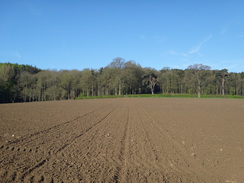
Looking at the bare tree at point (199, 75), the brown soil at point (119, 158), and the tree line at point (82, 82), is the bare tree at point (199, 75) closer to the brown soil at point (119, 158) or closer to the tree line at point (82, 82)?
the tree line at point (82, 82)

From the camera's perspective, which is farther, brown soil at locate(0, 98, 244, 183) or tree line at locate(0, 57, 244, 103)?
tree line at locate(0, 57, 244, 103)

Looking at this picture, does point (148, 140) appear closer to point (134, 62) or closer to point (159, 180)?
point (159, 180)

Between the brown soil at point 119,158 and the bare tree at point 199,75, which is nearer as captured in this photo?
the brown soil at point 119,158

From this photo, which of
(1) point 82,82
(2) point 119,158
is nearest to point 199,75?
(1) point 82,82

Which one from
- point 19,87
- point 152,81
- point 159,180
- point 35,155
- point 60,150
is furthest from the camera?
point 152,81

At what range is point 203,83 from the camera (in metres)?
85.2

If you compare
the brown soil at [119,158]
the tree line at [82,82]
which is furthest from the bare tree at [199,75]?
the brown soil at [119,158]

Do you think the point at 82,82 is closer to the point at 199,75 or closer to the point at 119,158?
the point at 199,75

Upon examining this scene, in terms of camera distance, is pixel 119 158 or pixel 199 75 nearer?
pixel 119 158

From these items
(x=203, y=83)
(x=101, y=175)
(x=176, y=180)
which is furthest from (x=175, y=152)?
(x=203, y=83)

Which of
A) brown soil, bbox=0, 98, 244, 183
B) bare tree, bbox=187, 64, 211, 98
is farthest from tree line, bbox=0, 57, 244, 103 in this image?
brown soil, bbox=0, 98, 244, 183

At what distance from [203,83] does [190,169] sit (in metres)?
86.7

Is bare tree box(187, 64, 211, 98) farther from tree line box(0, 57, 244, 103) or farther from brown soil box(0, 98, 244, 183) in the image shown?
brown soil box(0, 98, 244, 183)

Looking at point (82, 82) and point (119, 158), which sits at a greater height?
point (82, 82)
